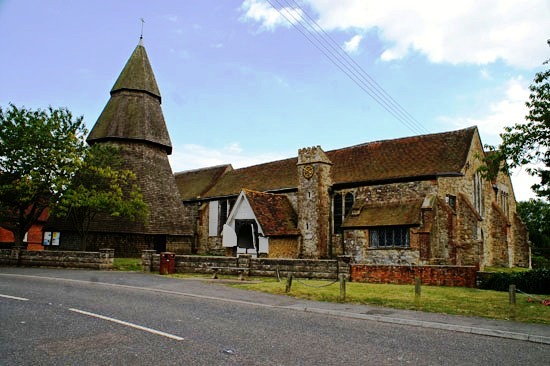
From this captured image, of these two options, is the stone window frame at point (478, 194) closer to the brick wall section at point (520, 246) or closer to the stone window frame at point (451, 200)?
Answer: the stone window frame at point (451, 200)

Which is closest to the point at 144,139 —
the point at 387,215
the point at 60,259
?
the point at 60,259

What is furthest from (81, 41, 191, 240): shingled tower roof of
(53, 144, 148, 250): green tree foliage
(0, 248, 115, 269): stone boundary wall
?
(0, 248, 115, 269): stone boundary wall

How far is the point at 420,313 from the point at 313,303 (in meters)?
3.13

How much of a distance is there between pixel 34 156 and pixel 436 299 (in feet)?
79.7

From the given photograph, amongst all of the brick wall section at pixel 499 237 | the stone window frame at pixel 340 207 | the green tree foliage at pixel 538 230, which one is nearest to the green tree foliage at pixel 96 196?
the stone window frame at pixel 340 207

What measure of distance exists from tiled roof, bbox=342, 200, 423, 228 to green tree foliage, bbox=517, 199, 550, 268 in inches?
240

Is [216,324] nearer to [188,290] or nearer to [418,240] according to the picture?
[188,290]

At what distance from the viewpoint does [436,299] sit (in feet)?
44.2

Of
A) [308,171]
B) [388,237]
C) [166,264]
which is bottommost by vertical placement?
[166,264]

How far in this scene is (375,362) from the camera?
6.41 m

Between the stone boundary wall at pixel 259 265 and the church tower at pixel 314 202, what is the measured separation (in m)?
8.71

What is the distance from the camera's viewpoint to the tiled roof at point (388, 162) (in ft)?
89.7

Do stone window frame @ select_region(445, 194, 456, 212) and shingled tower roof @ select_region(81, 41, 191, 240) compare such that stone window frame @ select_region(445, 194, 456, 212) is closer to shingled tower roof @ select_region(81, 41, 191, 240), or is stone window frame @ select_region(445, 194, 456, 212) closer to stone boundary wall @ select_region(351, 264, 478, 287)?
stone boundary wall @ select_region(351, 264, 478, 287)

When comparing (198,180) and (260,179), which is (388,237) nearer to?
(260,179)
